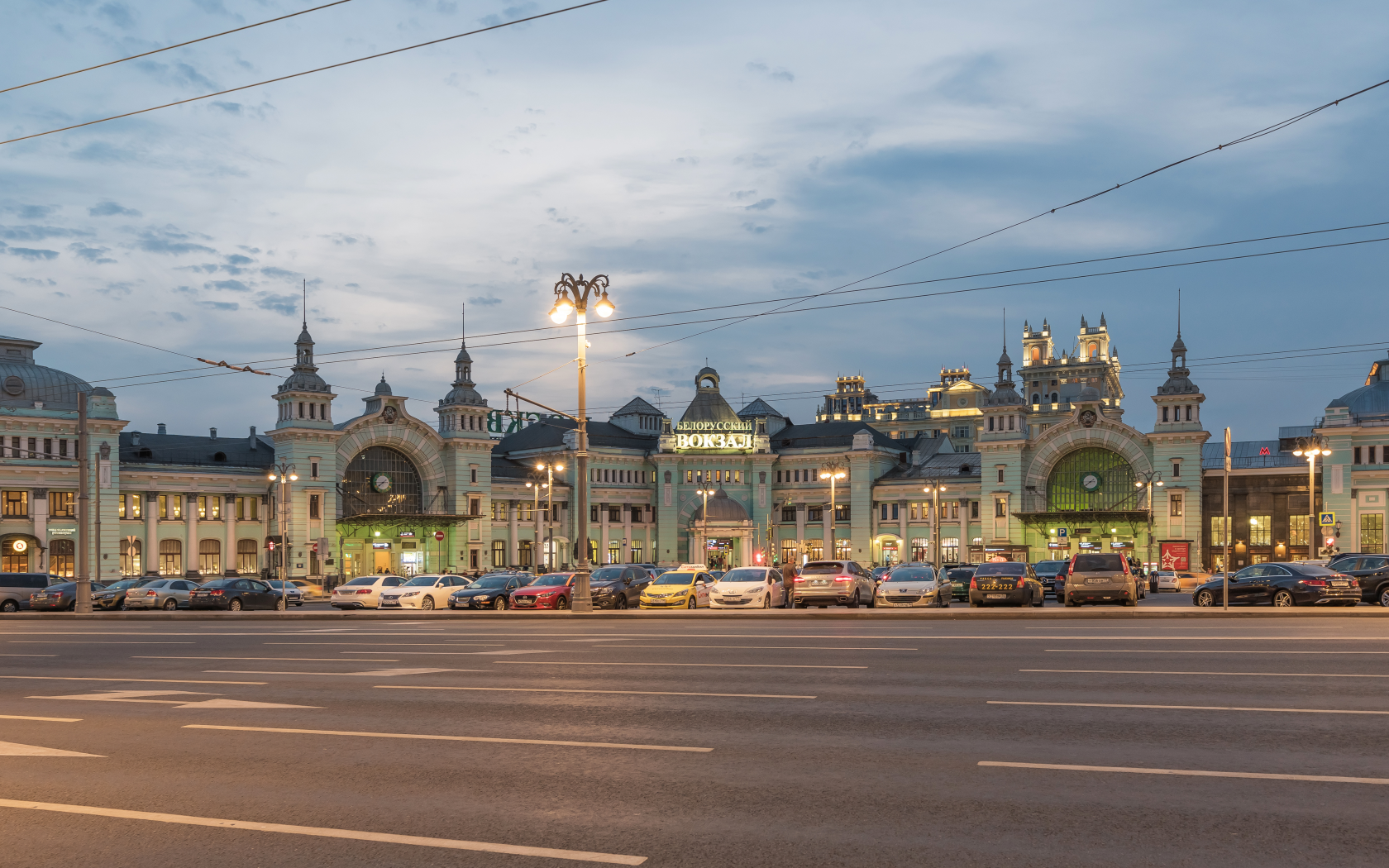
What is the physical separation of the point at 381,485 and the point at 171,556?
16.5 meters

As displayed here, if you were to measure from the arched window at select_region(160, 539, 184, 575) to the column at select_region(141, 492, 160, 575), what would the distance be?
0.72 m

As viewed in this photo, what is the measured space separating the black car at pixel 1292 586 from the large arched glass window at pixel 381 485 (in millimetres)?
71795

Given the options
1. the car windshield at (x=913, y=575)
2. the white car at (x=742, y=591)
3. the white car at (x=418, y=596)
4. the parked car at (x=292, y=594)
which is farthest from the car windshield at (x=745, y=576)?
the parked car at (x=292, y=594)

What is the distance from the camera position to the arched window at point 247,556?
309 feet

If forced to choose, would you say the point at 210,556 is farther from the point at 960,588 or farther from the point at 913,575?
the point at 913,575

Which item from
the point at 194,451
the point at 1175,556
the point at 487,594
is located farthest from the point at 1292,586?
the point at 194,451

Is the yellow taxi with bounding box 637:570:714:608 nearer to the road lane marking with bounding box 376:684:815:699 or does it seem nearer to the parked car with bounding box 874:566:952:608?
the parked car with bounding box 874:566:952:608

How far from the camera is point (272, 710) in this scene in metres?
14.2

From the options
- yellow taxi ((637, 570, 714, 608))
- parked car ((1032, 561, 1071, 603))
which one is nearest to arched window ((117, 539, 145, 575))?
yellow taxi ((637, 570, 714, 608))

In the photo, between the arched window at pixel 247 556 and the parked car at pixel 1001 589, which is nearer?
the parked car at pixel 1001 589

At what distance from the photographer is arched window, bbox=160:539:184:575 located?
90.6 meters

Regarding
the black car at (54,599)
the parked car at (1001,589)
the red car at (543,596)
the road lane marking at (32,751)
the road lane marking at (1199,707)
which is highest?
the road lane marking at (1199,707)

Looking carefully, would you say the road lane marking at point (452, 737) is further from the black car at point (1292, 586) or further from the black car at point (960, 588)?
the black car at point (960, 588)

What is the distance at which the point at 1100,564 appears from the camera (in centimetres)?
3525
